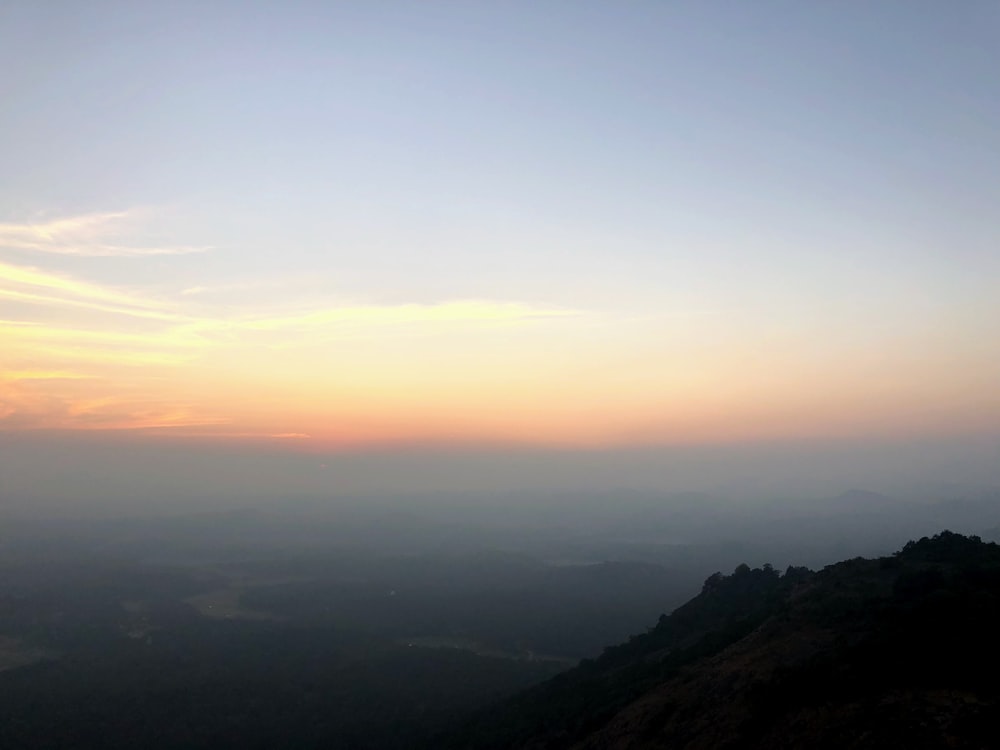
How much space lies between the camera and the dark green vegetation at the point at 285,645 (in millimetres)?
57469

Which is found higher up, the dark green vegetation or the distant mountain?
the distant mountain

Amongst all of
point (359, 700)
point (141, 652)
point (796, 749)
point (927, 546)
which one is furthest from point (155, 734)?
point (927, 546)

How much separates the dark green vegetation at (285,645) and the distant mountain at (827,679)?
19.5 metres

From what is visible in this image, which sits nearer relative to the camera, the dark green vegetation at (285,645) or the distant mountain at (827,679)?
the distant mountain at (827,679)

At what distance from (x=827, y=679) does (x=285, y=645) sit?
282ft

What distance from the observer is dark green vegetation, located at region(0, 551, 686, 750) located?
5747 cm

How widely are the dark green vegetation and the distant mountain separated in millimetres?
19486

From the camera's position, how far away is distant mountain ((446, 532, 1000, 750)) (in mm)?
16406

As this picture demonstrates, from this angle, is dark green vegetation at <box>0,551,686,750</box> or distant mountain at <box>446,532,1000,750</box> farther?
dark green vegetation at <box>0,551,686,750</box>

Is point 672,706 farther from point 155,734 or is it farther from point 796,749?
point 155,734

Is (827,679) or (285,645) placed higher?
(827,679)

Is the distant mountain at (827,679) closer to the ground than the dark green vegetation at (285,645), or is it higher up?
higher up

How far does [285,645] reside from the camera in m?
88.3

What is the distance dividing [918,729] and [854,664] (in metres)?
5.10
